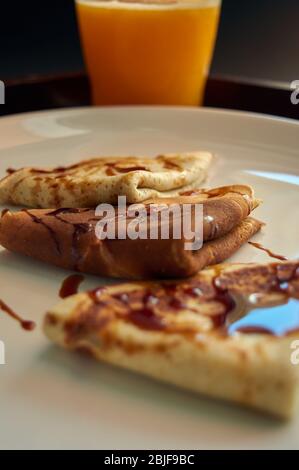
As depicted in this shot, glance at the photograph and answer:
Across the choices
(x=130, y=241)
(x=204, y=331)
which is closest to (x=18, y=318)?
(x=130, y=241)

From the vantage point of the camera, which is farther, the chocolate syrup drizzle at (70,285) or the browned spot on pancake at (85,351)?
the chocolate syrup drizzle at (70,285)

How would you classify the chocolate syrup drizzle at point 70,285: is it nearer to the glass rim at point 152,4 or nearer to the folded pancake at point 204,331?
the folded pancake at point 204,331

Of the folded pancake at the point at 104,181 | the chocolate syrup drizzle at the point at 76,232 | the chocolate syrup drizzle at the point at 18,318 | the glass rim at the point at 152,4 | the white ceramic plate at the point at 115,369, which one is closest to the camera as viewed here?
the white ceramic plate at the point at 115,369

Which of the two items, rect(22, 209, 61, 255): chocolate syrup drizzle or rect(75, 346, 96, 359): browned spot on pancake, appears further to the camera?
rect(22, 209, 61, 255): chocolate syrup drizzle

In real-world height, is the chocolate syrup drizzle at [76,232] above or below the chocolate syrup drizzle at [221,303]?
above

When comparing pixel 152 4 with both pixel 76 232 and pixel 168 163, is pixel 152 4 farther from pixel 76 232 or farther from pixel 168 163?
pixel 76 232

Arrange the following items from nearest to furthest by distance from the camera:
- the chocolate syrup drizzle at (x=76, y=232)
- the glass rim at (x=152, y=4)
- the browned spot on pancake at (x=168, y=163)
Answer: the chocolate syrup drizzle at (x=76, y=232)
the browned spot on pancake at (x=168, y=163)
the glass rim at (x=152, y=4)

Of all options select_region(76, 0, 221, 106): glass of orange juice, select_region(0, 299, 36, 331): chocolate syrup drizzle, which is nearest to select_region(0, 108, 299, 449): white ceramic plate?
select_region(0, 299, 36, 331): chocolate syrup drizzle

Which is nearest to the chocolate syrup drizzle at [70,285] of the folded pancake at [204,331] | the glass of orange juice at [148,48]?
the folded pancake at [204,331]

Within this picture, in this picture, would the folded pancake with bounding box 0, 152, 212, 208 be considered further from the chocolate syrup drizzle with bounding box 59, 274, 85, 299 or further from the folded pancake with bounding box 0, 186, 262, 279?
the chocolate syrup drizzle with bounding box 59, 274, 85, 299
